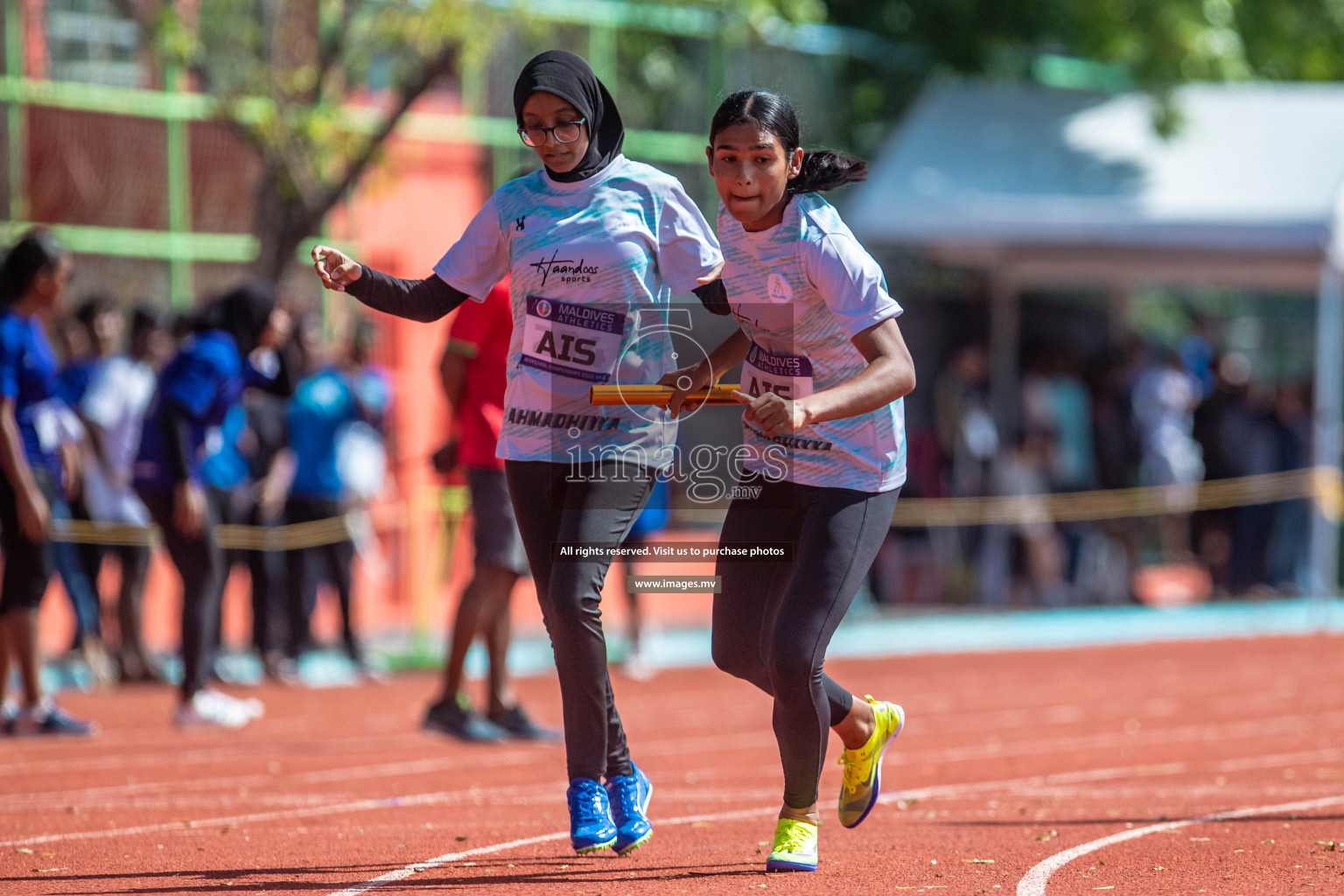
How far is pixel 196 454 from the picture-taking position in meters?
9.46

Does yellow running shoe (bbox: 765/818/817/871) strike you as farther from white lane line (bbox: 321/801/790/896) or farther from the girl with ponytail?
white lane line (bbox: 321/801/790/896)

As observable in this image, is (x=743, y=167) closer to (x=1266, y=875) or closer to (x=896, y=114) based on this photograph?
(x=1266, y=875)

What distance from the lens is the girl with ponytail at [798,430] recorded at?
5.13 meters

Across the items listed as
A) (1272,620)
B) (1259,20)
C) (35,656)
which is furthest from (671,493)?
(1259,20)

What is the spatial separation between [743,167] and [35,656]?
5.25 metres

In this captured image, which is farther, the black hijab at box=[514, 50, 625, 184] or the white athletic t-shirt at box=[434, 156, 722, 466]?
the white athletic t-shirt at box=[434, 156, 722, 466]

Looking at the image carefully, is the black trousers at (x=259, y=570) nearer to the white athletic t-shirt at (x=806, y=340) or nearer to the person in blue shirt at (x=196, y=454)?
the person in blue shirt at (x=196, y=454)

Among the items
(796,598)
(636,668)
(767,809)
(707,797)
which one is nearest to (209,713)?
(707,797)

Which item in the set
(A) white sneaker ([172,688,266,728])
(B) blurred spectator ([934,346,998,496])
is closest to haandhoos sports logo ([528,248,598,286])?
(A) white sneaker ([172,688,266,728])

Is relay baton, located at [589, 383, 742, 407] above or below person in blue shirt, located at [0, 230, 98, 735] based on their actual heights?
above

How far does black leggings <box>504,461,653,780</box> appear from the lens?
5344mm

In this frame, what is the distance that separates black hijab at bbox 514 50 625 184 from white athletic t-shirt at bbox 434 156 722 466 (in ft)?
0.13

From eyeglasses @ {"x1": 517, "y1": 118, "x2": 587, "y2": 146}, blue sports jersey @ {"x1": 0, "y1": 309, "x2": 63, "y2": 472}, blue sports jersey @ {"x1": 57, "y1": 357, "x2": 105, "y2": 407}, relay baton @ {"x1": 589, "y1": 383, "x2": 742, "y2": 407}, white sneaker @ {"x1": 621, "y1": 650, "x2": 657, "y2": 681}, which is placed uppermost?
eyeglasses @ {"x1": 517, "y1": 118, "x2": 587, "y2": 146}

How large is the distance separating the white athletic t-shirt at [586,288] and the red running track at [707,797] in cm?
→ 128
